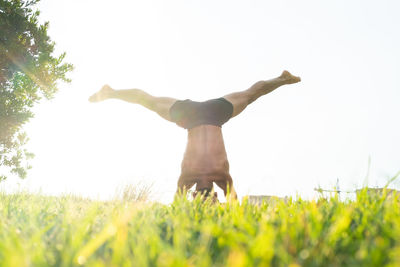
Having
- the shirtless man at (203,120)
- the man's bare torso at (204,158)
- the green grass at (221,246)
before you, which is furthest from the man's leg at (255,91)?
the green grass at (221,246)

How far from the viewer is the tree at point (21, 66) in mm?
9016

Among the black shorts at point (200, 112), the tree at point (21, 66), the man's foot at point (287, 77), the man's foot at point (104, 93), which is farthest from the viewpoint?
the tree at point (21, 66)

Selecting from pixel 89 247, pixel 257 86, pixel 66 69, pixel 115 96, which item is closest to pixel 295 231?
pixel 89 247

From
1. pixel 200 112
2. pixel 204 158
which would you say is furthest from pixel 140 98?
pixel 204 158

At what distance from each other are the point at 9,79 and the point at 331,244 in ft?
34.8

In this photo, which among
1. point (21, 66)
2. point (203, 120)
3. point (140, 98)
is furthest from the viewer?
point (21, 66)

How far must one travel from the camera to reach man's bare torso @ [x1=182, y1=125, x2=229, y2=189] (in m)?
4.41

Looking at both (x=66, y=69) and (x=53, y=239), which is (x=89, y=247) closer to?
(x=53, y=239)

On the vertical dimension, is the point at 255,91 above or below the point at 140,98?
above

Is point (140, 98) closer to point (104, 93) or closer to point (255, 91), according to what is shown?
point (104, 93)

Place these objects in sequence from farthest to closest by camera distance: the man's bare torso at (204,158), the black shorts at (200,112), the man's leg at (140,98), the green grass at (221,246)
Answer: the man's leg at (140,98) → the black shorts at (200,112) → the man's bare torso at (204,158) → the green grass at (221,246)

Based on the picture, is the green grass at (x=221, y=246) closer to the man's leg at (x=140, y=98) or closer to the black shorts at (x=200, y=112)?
the black shorts at (x=200, y=112)

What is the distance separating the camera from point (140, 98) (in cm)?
527

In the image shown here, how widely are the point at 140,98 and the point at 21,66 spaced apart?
603 cm
